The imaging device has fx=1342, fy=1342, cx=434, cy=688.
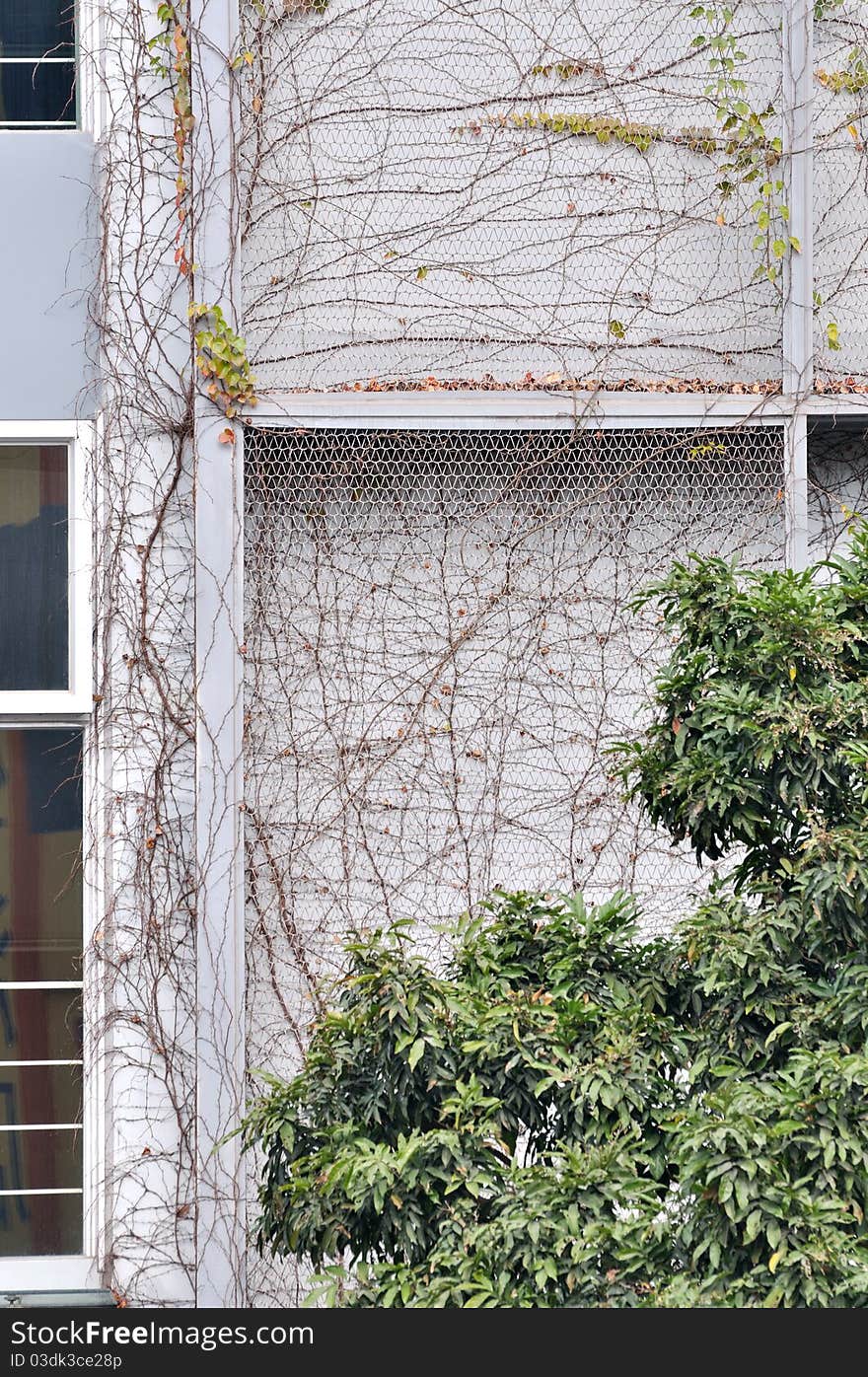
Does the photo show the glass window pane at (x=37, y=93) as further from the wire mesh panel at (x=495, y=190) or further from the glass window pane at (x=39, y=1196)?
the glass window pane at (x=39, y=1196)

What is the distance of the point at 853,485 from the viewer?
452cm

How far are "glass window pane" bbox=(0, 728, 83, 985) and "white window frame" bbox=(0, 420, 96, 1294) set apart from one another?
4 centimetres

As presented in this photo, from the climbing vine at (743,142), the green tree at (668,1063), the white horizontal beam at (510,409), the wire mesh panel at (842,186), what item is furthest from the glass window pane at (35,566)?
the wire mesh panel at (842,186)

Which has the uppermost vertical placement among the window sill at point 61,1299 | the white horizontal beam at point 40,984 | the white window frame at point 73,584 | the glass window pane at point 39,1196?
the white window frame at point 73,584

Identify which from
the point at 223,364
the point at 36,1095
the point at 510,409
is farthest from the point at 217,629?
the point at 36,1095

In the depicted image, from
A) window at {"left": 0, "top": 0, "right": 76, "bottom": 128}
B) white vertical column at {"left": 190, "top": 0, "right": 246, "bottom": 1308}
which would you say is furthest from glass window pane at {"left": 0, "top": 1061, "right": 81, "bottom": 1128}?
window at {"left": 0, "top": 0, "right": 76, "bottom": 128}

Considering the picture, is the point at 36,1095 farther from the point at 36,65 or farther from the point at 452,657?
the point at 36,65

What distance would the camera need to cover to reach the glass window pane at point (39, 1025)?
13.6 ft

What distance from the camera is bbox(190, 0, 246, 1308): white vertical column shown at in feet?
12.9

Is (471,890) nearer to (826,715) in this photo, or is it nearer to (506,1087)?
(506,1087)

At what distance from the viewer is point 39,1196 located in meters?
4.11

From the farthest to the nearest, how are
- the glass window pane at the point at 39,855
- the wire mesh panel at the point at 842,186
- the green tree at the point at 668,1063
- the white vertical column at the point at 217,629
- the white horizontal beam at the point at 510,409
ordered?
1. the wire mesh panel at the point at 842,186
2. the glass window pane at the point at 39,855
3. the white horizontal beam at the point at 510,409
4. the white vertical column at the point at 217,629
5. the green tree at the point at 668,1063

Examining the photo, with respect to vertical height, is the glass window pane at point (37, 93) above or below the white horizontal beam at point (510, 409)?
above

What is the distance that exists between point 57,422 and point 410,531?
115 centimetres
